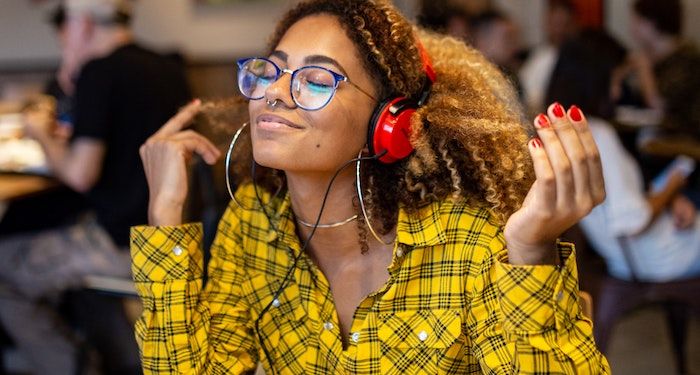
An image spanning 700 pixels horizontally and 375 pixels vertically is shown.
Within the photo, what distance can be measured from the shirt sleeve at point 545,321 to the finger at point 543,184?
8cm

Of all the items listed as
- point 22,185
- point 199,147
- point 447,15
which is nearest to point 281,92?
point 199,147

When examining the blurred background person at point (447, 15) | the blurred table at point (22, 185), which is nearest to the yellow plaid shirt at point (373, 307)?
the blurred table at point (22, 185)

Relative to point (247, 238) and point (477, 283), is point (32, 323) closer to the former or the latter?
point (247, 238)

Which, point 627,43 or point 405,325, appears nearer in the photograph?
point 405,325

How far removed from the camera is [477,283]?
1.33m

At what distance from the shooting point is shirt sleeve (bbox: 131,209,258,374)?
1485 mm

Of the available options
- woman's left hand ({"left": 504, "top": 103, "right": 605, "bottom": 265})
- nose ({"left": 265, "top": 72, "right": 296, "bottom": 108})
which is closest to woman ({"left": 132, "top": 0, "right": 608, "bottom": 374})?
nose ({"left": 265, "top": 72, "right": 296, "bottom": 108})

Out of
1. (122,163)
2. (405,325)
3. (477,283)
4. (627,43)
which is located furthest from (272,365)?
(627,43)

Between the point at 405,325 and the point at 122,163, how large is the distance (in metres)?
1.65

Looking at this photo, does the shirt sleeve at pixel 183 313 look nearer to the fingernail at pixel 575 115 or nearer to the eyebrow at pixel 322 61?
the eyebrow at pixel 322 61

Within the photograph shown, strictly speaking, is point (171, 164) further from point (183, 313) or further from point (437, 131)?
point (437, 131)

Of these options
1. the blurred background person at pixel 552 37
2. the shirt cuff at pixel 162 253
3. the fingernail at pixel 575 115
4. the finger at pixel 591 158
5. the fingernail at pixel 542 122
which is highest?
the fingernail at pixel 542 122

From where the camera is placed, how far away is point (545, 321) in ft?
3.74

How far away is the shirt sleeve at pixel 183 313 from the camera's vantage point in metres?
1.49
